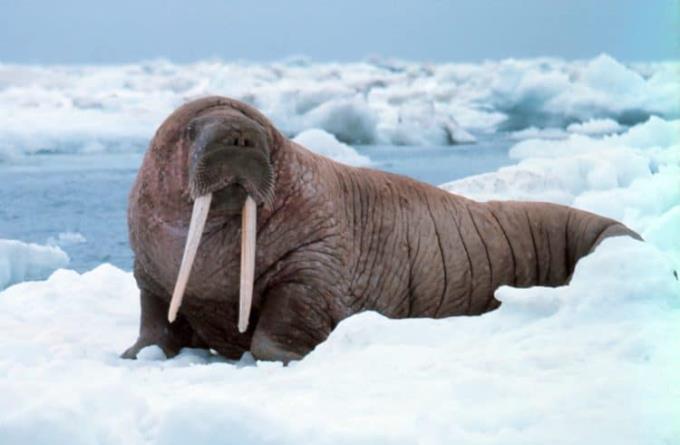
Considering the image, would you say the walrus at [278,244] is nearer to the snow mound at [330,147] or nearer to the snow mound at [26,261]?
the snow mound at [26,261]

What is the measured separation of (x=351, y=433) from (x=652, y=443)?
0.72 meters

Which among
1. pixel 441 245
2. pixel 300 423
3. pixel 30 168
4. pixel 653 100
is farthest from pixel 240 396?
pixel 653 100

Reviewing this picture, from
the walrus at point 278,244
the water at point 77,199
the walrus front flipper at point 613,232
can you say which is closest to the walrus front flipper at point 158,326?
the walrus at point 278,244

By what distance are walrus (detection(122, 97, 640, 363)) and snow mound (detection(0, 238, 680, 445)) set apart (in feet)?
1.16

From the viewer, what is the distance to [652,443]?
272cm

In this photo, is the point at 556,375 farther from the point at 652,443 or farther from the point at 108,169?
the point at 108,169

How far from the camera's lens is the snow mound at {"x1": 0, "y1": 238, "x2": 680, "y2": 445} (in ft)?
9.30

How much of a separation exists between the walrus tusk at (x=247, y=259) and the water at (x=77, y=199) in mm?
4663

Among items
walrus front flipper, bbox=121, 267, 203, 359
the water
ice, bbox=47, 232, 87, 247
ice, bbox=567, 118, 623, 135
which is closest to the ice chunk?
the water

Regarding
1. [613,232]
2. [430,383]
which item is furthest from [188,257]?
[613,232]

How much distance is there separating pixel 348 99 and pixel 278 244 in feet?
31.3

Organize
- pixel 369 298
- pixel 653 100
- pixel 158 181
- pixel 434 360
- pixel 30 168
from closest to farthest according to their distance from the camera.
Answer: pixel 434 360
pixel 158 181
pixel 369 298
pixel 30 168
pixel 653 100

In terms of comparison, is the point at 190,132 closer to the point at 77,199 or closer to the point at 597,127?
the point at 77,199

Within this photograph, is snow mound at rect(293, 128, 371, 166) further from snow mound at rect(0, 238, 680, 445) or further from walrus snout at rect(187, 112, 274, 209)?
snow mound at rect(0, 238, 680, 445)
